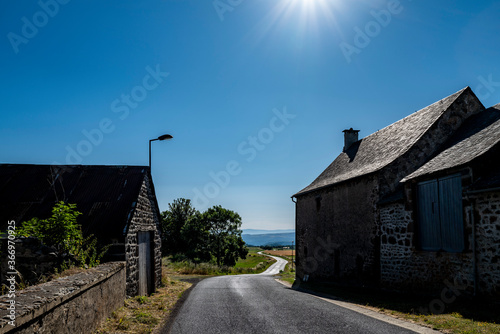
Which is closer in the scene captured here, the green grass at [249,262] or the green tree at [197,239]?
the green tree at [197,239]

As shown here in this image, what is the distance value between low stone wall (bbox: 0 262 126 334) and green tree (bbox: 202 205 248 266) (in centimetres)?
5159

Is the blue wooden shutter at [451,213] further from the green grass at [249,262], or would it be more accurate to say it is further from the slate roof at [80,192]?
the green grass at [249,262]

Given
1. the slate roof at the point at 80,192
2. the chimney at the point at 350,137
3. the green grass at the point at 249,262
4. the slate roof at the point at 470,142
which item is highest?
the chimney at the point at 350,137

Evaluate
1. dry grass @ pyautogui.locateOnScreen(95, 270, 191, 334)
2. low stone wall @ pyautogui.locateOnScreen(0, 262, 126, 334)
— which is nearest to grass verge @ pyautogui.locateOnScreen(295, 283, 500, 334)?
dry grass @ pyautogui.locateOnScreen(95, 270, 191, 334)

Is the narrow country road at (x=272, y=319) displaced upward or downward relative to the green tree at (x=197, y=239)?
upward

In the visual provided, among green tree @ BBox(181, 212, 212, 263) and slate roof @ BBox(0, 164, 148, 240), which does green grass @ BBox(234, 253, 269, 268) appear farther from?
slate roof @ BBox(0, 164, 148, 240)

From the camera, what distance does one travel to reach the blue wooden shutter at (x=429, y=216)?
1205 centimetres

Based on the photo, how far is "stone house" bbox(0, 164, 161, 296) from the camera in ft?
35.4

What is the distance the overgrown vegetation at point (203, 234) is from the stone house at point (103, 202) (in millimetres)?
42315

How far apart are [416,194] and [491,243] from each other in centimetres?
366

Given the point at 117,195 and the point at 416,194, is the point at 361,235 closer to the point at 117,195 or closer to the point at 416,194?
the point at 416,194

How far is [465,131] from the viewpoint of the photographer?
14.6 m

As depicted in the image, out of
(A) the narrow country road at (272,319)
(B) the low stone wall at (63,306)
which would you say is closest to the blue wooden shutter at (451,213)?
(A) the narrow country road at (272,319)

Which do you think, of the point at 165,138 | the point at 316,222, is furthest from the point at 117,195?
the point at 316,222
